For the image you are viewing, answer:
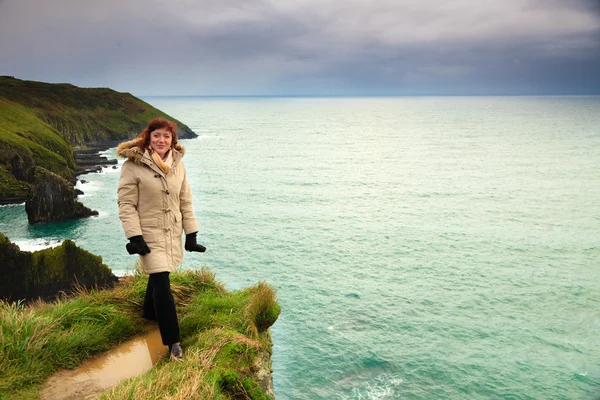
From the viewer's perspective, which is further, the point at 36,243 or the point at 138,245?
the point at 36,243

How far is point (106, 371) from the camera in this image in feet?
21.6

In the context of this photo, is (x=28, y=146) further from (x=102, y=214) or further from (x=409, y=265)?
(x=409, y=265)

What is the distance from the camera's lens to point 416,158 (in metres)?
113

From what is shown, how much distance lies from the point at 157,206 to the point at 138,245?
2.15 ft

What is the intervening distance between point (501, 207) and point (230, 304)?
60.8 metres

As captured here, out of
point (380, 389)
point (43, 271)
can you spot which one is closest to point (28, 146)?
point (43, 271)

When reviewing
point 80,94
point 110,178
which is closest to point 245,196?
point 110,178

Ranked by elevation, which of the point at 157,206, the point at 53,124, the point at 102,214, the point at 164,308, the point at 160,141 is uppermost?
the point at 53,124

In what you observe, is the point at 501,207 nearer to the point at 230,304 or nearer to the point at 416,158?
the point at 416,158

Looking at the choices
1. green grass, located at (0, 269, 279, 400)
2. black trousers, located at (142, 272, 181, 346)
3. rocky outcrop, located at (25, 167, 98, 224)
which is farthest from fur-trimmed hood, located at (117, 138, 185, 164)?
rocky outcrop, located at (25, 167, 98, 224)

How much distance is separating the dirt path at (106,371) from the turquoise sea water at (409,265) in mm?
17012

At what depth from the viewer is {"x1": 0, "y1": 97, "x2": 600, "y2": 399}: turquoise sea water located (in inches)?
989

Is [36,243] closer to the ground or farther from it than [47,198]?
closer to the ground

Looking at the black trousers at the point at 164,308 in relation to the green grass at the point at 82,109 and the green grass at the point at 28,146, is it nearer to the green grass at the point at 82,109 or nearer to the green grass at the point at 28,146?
the green grass at the point at 28,146
